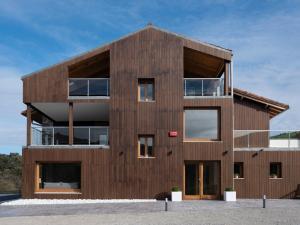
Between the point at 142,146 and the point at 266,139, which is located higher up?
the point at 266,139

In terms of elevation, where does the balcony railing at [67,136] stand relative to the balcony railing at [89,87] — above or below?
below

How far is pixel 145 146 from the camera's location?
1074 inches

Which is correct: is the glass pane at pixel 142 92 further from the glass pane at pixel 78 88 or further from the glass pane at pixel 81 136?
the glass pane at pixel 81 136

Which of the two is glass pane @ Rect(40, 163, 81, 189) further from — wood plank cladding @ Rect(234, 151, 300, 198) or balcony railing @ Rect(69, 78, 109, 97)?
wood plank cladding @ Rect(234, 151, 300, 198)

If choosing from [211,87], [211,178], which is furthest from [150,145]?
[211,87]

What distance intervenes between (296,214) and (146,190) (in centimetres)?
957

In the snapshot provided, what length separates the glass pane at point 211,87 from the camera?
27.5m

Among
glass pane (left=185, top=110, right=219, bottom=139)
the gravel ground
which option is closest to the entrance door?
glass pane (left=185, top=110, right=219, bottom=139)

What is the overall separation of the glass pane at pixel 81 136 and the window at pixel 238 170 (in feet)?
29.2

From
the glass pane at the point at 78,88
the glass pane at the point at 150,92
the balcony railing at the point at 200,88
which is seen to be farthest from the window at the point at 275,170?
the glass pane at the point at 78,88

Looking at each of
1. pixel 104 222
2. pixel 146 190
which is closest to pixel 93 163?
pixel 146 190

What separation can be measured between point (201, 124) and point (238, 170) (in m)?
3.70

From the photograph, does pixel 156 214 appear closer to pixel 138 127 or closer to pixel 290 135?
pixel 138 127

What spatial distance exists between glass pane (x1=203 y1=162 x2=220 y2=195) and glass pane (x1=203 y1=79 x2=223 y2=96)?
4038 mm
